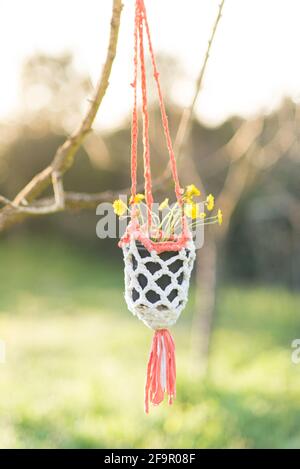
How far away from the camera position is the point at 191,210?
1.55 meters

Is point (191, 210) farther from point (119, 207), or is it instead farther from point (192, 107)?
point (192, 107)

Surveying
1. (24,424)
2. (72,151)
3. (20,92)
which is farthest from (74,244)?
(72,151)

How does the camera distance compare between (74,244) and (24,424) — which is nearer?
(24,424)

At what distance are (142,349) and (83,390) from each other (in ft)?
5.65

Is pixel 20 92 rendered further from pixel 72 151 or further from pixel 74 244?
pixel 72 151

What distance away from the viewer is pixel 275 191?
329 inches

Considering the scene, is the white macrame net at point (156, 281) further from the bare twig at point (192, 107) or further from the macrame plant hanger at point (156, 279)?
the bare twig at point (192, 107)

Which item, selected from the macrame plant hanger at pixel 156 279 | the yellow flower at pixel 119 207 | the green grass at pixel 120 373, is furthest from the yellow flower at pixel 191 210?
the green grass at pixel 120 373

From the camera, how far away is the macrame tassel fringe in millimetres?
1541

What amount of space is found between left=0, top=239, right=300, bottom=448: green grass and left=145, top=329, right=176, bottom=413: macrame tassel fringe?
1.97m

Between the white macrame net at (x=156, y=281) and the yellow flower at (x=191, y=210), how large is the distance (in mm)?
70

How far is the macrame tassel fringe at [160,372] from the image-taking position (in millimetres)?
1541

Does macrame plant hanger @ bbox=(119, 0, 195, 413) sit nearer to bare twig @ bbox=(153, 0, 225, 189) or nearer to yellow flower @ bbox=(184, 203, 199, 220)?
yellow flower @ bbox=(184, 203, 199, 220)

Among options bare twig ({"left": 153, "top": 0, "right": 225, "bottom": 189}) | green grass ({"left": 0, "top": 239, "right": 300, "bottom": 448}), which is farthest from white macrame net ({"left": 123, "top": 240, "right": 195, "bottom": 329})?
green grass ({"left": 0, "top": 239, "right": 300, "bottom": 448})
